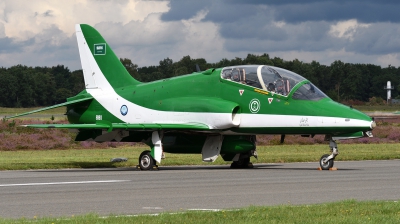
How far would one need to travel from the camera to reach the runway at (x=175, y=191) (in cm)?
1238

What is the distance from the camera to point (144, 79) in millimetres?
92250

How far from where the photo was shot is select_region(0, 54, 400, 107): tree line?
317ft

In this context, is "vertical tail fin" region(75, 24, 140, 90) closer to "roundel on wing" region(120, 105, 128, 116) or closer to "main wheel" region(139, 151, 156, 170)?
"roundel on wing" region(120, 105, 128, 116)

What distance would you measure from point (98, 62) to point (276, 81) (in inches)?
293

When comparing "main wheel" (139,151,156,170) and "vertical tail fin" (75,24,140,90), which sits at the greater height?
"vertical tail fin" (75,24,140,90)

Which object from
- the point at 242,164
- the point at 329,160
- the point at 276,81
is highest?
the point at 276,81

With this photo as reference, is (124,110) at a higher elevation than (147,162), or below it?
higher

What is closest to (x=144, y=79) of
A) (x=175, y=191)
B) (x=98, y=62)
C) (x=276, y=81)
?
(x=98, y=62)

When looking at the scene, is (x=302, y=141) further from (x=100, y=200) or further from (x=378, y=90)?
(x=378, y=90)

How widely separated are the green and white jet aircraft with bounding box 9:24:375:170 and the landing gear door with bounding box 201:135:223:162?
0.10 feet

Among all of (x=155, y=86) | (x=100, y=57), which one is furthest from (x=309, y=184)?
(x=100, y=57)

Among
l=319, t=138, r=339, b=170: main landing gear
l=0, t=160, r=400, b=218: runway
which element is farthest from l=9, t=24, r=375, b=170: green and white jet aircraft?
l=0, t=160, r=400, b=218: runway

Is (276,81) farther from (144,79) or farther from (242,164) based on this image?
(144,79)

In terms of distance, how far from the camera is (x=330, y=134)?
21.5m
